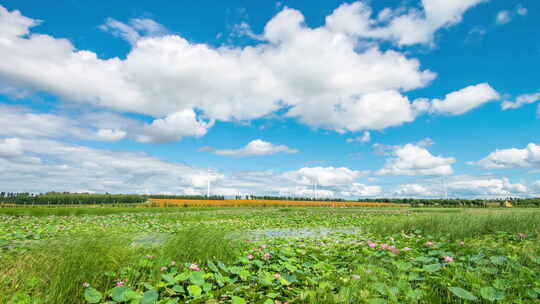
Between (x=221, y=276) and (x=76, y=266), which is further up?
(x=76, y=266)

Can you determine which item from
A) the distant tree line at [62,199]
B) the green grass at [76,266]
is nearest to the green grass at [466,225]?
the green grass at [76,266]

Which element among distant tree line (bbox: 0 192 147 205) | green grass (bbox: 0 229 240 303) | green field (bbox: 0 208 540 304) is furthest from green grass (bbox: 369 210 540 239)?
distant tree line (bbox: 0 192 147 205)

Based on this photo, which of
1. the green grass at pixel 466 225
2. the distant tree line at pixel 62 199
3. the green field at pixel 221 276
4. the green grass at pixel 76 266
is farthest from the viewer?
the distant tree line at pixel 62 199

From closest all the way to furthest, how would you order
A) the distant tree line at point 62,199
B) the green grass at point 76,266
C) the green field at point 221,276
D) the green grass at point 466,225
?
the green field at point 221,276, the green grass at point 76,266, the green grass at point 466,225, the distant tree line at point 62,199

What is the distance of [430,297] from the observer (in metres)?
3.35

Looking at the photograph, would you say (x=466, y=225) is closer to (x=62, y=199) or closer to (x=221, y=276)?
(x=221, y=276)

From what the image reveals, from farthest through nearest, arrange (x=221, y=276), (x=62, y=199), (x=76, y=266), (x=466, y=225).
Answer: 1. (x=62, y=199)
2. (x=466, y=225)
3. (x=221, y=276)
4. (x=76, y=266)

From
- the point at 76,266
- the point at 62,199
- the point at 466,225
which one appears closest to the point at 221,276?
the point at 76,266

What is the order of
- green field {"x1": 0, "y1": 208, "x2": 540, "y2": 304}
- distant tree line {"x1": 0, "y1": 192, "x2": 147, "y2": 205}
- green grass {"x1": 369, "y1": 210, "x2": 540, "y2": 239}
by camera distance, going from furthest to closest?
distant tree line {"x1": 0, "y1": 192, "x2": 147, "y2": 205} → green grass {"x1": 369, "y1": 210, "x2": 540, "y2": 239} → green field {"x1": 0, "y1": 208, "x2": 540, "y2": 304}

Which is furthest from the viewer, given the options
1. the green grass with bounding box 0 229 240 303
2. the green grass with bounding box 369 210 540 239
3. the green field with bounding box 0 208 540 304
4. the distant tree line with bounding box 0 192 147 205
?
the distant tree line with bounding box 0 192 147 205

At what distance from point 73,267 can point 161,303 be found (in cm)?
145

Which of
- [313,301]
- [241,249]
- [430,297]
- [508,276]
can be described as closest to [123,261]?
[241,249]

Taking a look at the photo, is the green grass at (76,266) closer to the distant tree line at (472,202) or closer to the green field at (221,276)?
the green field at (221,276)

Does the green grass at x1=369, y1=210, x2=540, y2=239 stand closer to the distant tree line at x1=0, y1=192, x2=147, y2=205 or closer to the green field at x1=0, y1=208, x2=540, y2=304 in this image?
the green field at x1=0, y1=208, x2=540, y2=304
